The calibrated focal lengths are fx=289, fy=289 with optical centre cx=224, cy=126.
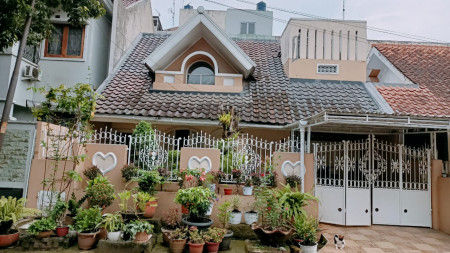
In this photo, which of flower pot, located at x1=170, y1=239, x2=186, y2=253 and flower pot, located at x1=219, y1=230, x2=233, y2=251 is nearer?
flower pot, located at x1=170, y1=239, x2=186, y2=253

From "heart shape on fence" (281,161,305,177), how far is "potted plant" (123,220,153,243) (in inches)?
141

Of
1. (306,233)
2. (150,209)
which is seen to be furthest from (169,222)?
(306,233)

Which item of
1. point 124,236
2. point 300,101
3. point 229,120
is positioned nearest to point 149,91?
point 229,120

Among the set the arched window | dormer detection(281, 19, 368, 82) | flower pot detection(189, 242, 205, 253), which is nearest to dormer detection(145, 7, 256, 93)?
the arched window

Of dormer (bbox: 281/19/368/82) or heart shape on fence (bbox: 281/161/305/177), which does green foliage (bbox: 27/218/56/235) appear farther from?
dormer (bbox: 281/19/368/82)

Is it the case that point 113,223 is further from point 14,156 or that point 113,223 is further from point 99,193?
point 14,156

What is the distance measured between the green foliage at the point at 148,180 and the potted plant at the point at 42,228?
181 cm

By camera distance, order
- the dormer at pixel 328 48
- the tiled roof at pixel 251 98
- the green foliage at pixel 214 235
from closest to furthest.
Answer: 1. the green foliage at pixel 214 235
2. the tiled roof at pixel 251 98
3. the dormer at pixel 328 48

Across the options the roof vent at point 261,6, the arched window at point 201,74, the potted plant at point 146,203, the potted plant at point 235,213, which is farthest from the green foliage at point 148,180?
the roof vent at point 261,6

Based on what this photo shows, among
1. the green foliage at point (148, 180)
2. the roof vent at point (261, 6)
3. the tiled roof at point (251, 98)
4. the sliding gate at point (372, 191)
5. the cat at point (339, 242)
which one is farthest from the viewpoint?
the roof vent at point (261, 6)

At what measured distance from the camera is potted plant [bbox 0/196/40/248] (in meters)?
5.44

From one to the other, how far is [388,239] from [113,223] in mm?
6183

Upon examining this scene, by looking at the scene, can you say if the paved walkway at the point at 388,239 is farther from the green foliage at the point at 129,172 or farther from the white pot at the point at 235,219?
the green foliage at the point at 129,172

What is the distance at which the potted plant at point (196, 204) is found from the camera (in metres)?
5.91
